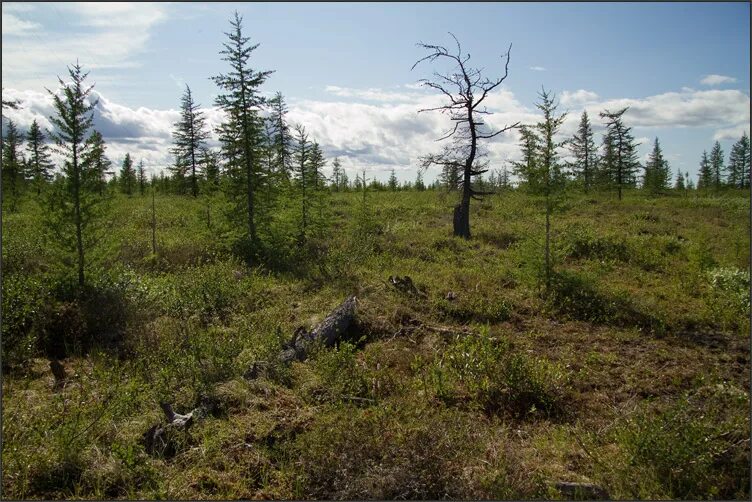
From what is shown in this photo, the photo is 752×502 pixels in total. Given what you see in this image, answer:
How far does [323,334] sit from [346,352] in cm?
148

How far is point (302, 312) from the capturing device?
10531mm

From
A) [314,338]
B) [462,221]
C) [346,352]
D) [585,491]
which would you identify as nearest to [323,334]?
[314,338]

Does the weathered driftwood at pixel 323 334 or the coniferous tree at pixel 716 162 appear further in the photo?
the coniferous tree at pixel 716 162

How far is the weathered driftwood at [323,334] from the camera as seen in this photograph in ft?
25.5

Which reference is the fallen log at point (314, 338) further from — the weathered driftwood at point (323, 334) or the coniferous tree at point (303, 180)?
the coniferous tree at point (303, 180)

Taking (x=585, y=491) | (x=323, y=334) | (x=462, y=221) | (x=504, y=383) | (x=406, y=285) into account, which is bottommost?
(x=585, y=491)

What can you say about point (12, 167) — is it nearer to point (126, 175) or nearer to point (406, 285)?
point (126, 175)

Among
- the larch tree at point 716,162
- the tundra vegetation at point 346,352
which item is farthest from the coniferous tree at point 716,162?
the tundra vegetation at point 346,352

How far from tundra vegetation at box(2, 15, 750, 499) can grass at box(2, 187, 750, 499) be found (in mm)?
40

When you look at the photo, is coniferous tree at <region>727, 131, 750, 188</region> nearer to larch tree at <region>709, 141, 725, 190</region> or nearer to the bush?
larch tree at <region>709, 141, 725, 190</region>

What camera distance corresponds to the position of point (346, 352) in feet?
23.6

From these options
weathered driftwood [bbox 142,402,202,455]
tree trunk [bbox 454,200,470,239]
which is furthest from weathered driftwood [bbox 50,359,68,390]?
tree trunk [bbox 454,200,470,239]

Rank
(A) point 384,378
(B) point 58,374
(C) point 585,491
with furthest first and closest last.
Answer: (B) point 58,374, (A) point 384,378, (C) point 585,491

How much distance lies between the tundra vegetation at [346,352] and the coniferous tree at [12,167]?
17057mm
